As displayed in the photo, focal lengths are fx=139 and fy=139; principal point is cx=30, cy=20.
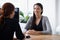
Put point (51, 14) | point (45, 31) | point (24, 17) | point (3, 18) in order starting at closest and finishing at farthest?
point (3, 18)
point (45, 31)
point (51, 14)
point (24, 17)

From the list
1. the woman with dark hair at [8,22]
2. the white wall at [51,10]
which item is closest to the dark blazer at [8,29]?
the woman with dark hair at [8,22]

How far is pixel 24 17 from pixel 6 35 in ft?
8.05

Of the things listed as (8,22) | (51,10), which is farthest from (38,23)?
(8,22)

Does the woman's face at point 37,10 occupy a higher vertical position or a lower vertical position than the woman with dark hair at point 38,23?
higher

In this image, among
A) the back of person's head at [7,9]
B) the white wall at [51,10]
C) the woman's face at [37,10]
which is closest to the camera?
the back of person's head at [7,9]

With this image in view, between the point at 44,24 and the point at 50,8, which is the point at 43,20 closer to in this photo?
the point at 44,24

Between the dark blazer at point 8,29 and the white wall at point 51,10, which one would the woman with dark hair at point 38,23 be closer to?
the white wall at point 51,10

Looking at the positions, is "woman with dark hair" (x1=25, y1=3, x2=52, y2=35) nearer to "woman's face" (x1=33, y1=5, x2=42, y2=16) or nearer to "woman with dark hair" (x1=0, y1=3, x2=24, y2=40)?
"woman's face" (x1=33, y1=5, x2=42, y2=16)

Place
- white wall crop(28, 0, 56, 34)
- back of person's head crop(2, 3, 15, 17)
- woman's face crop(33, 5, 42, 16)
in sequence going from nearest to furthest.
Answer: back of person's head crop(2, 3, 15, 17) → woman's face crop(33, 5, 42, 16) → white wall crop(28, 0, 56, 34)

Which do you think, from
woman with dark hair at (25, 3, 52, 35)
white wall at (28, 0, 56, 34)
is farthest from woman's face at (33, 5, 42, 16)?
white wall at (28, 0, 56, 34)

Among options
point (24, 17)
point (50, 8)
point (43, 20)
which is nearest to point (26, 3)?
point (24, 17)

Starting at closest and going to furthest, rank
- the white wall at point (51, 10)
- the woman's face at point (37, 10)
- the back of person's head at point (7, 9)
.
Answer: the back of person's head at point (7, 9), the woman's face at point (37, 10), the white wall at point (51, 10)

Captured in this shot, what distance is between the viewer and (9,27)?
5.51 ft

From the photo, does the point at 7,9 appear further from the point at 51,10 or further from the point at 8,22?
the point at 51,10
